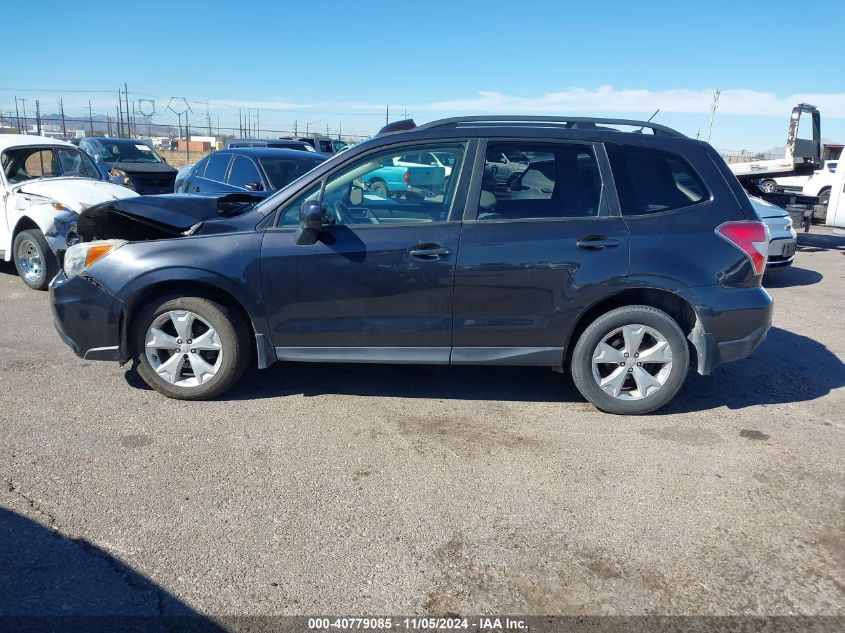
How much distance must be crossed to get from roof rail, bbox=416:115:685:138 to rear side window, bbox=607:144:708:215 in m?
0.26

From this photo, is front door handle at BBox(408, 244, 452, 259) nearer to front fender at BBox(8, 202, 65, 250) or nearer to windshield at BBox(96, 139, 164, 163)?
front fender at BBox(8, 202, 65, 250)

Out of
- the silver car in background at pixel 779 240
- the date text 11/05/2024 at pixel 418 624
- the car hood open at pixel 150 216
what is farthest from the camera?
the silver car in background at pixel 779 240

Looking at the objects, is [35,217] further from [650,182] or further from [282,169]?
[650,182]

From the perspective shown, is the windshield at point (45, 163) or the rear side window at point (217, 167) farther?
the rear side window at point (217, 167)

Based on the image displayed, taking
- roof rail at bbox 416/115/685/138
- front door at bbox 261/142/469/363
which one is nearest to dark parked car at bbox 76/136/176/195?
front door at bbox 261/142/469/363

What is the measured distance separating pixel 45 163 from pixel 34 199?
127 cm

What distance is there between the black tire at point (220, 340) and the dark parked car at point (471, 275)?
0.01 meters

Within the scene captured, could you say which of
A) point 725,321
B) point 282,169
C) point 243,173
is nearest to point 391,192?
point 725,321

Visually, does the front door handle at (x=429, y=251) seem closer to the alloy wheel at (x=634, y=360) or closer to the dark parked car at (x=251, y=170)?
the alloy wheel at (x=634, y=360)

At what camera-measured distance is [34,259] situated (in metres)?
7.83

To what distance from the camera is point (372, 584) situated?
2.83m

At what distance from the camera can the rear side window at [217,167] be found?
985cm

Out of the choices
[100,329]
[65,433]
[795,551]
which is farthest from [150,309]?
[795,551]

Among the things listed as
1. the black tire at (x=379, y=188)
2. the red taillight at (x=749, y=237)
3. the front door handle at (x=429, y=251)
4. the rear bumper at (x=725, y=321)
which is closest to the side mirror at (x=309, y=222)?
the black tire at (x=379, y=188)
